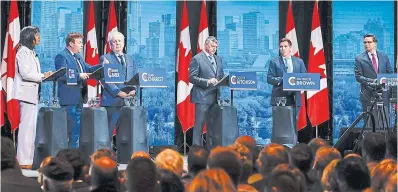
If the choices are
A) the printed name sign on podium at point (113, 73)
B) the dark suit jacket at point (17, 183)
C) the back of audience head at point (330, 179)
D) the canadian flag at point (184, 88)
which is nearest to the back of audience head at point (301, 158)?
the back of audience head at point (330, 179)

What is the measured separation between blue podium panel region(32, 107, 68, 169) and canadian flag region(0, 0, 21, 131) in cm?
230

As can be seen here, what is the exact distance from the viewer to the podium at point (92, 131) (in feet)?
24.5

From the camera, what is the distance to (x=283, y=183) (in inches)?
121

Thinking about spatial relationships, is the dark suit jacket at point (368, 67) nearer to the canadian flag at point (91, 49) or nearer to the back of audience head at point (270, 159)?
the canadian flag at point (91, 49)

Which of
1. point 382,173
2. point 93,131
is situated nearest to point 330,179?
point 382,173

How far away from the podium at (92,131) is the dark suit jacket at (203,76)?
4.23ft

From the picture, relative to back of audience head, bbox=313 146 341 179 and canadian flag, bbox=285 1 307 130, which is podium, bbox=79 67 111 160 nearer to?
back of audience head, bbox=313 146 341 179

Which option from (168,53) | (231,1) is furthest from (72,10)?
(231,1)

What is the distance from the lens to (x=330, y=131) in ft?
34.8

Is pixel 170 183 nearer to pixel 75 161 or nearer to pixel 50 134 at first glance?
pixel 75 161

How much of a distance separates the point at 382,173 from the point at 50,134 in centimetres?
427

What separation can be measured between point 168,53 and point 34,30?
3523 millimetres

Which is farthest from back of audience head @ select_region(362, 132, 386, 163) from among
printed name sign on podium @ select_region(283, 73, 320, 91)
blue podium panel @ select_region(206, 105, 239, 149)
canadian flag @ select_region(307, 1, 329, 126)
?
canadian flag @ select_region(307, 1, 329, 126)

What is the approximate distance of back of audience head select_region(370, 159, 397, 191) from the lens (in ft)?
12.2
